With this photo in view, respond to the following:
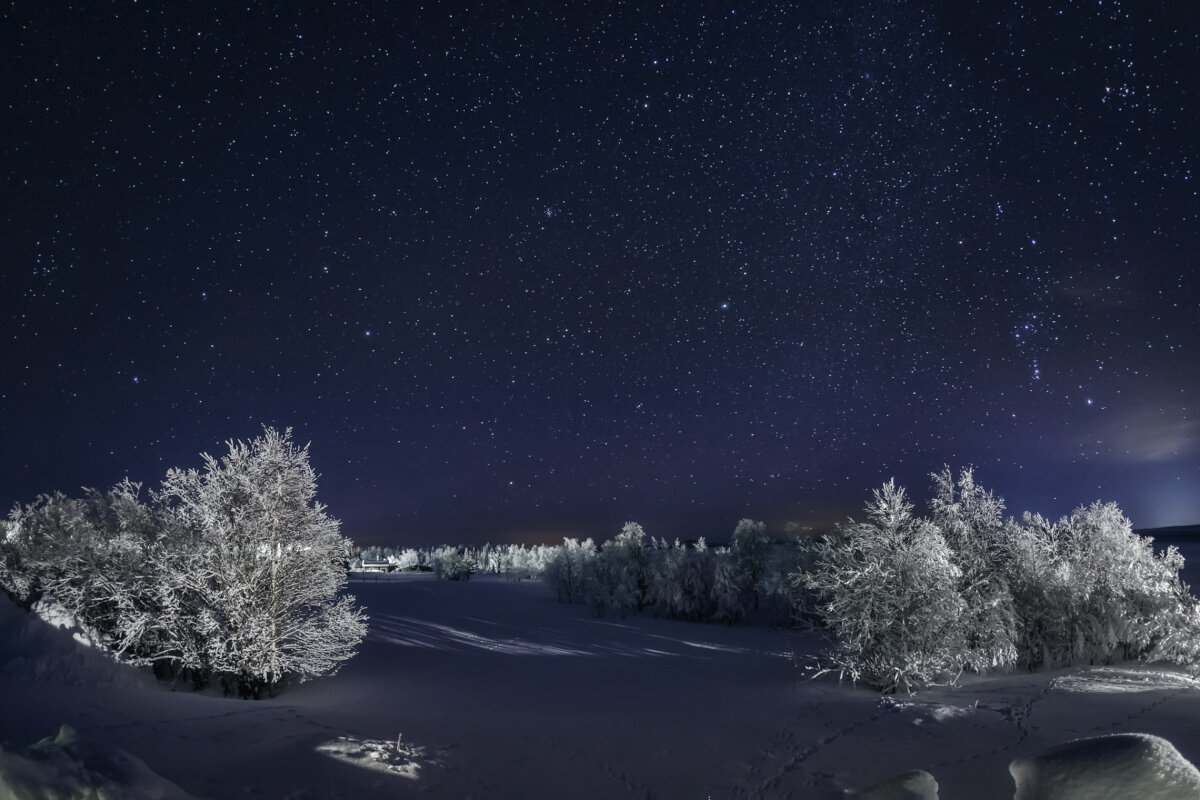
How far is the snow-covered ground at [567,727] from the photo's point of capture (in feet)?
32.7

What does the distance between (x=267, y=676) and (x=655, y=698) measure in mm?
11205

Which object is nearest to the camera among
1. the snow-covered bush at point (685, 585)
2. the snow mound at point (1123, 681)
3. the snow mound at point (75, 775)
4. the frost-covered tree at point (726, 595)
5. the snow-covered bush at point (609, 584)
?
the snow mound at point (75, 775)

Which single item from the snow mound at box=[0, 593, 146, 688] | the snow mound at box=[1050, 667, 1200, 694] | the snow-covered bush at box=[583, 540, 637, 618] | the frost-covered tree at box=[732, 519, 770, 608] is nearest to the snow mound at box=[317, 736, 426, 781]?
the snow mound at box=[0, 593, 146, 688]

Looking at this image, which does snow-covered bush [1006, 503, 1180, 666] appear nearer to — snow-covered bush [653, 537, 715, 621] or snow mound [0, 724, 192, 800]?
snow mound [0, 724, 192, 800]

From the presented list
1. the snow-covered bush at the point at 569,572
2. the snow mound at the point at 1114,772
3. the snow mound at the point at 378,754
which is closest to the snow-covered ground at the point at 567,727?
the snow mound at the point at 378,754

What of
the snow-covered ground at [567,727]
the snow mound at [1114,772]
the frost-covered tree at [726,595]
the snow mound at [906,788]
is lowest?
the frost-covered tree at [726,595]

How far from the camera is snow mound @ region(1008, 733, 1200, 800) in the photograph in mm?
6691

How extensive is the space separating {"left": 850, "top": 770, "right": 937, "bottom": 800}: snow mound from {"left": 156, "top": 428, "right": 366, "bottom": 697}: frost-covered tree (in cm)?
1437

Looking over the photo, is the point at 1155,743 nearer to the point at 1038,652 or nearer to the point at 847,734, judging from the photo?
the point at 847,734

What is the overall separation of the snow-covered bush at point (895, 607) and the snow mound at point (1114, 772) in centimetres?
986

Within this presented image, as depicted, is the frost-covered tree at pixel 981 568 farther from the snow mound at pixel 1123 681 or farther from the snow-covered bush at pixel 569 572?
the snow-covered bush at pixel 569 572

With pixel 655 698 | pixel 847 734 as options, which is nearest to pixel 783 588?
pixel 655 698

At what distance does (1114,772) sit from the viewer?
22.8ft

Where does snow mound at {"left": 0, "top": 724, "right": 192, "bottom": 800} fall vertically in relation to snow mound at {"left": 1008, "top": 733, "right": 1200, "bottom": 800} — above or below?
above
